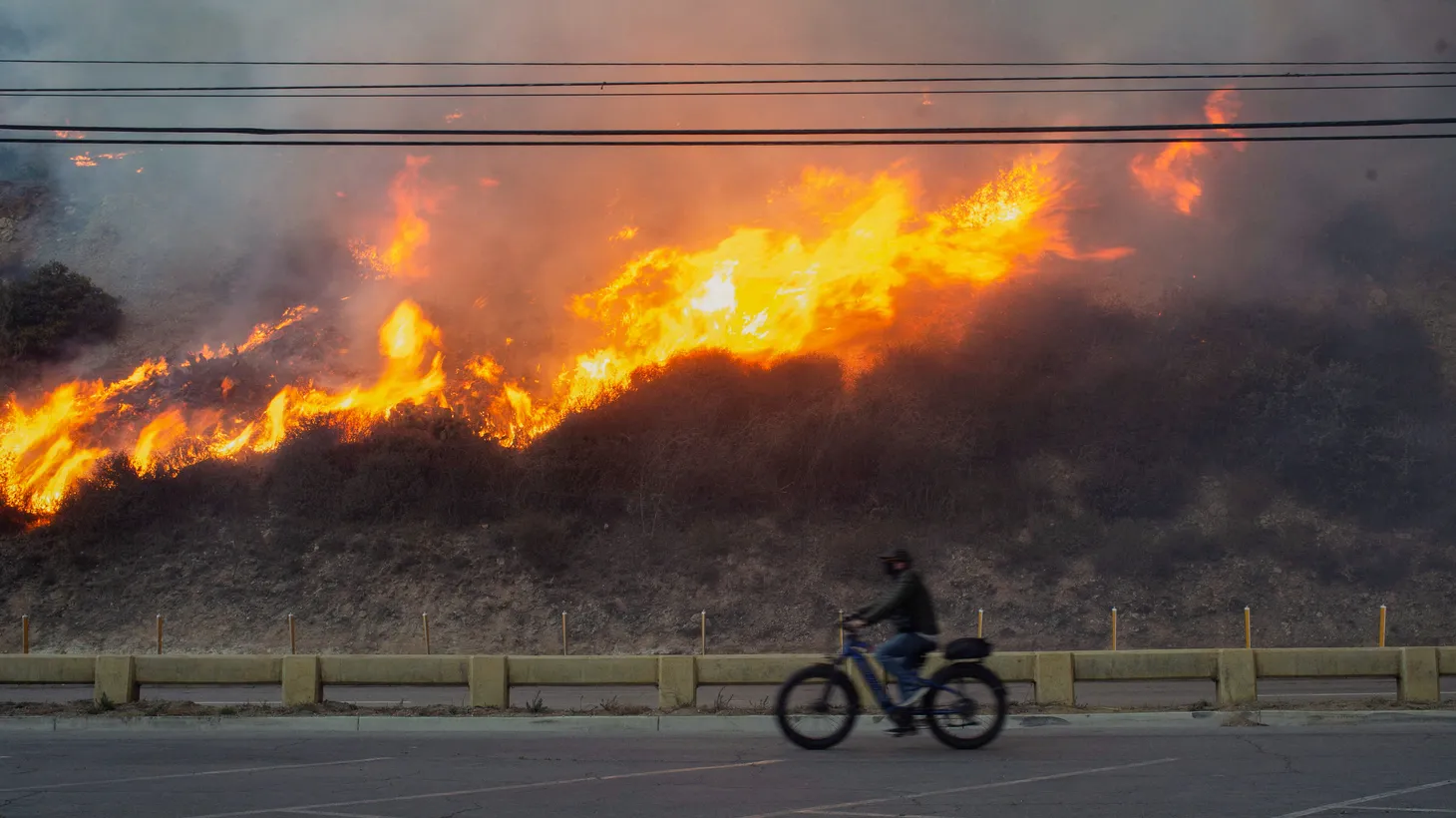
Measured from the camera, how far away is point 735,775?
8195 millimetres

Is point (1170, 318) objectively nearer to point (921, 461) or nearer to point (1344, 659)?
point (921, 461)

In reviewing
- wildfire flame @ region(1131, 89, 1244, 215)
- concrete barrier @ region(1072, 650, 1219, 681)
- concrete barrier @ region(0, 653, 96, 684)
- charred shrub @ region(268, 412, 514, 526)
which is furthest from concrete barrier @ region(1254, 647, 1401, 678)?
wildfire flame @ region(1131, 89, 1244, 215)

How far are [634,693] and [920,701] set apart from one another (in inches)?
242

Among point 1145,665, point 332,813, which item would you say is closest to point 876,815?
point 332,813

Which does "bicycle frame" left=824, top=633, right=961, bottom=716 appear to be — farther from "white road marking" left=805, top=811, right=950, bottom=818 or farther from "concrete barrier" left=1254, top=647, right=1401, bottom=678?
"concrete barrier" left=1254, top=647, right=1401, bottom=678

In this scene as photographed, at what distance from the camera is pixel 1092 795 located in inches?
289

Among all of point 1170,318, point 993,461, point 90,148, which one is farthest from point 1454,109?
point 90,148

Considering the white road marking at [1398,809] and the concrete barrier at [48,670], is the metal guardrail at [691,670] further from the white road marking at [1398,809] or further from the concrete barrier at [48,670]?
the white road marking at [1398,809]

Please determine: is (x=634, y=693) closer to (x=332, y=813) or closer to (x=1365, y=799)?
(x=332, y=813)

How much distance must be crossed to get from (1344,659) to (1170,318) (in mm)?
22584

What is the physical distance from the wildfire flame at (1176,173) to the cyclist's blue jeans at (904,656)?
3137cm

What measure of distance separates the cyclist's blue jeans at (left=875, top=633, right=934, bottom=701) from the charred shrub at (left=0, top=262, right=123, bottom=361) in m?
32.7

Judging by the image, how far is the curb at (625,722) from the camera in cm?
1049

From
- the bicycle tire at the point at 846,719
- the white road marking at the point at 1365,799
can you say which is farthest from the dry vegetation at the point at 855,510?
the white road marking at the point at 1365,799
